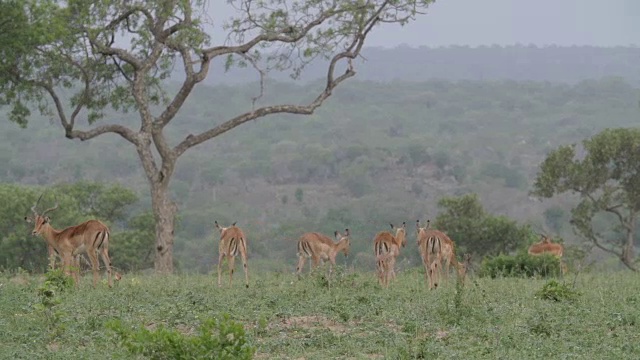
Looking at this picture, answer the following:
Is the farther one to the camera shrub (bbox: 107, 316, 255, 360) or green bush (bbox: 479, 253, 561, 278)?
green bush (bbox: 479, 253, 561, 278)

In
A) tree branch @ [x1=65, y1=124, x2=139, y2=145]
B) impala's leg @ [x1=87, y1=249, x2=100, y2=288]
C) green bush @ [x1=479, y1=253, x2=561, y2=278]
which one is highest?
tree branch @ [x1=65, y1=124, x2=139, y2=145]

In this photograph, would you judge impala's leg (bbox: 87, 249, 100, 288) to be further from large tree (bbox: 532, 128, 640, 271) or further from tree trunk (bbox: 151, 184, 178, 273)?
large tree (bbox: 532, 128, 640, 271)

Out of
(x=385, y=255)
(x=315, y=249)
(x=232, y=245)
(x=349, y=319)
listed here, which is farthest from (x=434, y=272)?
(x=349, y=319)

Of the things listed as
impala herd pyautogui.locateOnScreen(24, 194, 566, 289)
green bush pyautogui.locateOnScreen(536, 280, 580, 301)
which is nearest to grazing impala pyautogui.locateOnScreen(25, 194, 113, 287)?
impala herd pyautogui.locateOnScreen(24, 194, 566, 289)

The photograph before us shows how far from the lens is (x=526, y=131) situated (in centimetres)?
11644

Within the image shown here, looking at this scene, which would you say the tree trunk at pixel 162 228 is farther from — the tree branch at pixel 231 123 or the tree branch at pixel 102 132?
the tree branch at pixel 102 132

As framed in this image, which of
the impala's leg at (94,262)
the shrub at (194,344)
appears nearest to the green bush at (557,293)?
the shrub at (194,344)

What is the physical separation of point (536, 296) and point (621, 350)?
3518mm

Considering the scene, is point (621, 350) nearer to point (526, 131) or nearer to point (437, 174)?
point (437, 174)

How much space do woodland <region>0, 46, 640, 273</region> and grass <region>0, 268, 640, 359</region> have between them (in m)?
18.6

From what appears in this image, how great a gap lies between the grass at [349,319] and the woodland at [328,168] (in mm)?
18606

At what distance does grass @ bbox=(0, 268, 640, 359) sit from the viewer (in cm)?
977

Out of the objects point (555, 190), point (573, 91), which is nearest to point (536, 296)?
point (555, 190)

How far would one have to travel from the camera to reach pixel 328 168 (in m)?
89.9
